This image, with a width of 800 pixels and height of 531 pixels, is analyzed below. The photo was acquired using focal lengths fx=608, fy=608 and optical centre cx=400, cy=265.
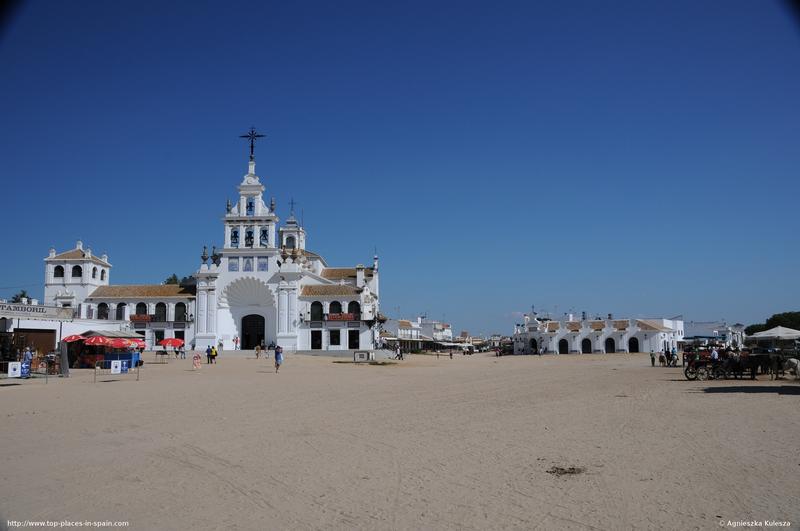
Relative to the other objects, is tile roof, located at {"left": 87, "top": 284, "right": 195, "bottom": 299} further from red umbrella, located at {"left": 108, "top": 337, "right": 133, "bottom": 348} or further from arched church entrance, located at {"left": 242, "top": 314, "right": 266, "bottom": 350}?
red umbrella, located at {"left": 108, "top": 337, "right": 133, "bottom": 348}

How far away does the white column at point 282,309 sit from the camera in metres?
54.8

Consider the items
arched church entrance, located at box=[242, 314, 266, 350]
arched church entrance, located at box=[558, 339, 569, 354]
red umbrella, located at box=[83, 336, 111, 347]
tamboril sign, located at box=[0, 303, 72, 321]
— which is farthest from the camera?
arched church entrance, located at box=[558, 339, 569, 354]

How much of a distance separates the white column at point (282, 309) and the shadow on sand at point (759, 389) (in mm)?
40182

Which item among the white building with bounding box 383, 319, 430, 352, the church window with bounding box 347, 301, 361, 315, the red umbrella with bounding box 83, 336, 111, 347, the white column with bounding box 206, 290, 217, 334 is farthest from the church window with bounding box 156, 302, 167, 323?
the white building with bounding box 383, 319, 430, 352

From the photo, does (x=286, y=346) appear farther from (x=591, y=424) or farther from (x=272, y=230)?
(x=591, y=424)

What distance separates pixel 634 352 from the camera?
7362 cm

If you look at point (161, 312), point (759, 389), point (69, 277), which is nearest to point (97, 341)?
point (759, 389)

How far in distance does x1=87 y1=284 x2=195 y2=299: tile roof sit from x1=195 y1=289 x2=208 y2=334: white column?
2256mm

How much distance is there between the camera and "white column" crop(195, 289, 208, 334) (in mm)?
→ 55844

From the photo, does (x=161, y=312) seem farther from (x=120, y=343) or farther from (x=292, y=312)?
(x=120, y=343)

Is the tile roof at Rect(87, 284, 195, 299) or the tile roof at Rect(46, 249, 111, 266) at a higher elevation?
the tile roof at Rect(46, 249, 111, 266)

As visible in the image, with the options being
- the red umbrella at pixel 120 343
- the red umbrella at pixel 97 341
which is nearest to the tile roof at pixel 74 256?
the red umbrella at pixel 120 343

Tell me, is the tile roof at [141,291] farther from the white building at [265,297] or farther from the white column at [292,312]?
the white column at [292,312]

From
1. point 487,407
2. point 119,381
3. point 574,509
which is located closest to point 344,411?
point 487,407
